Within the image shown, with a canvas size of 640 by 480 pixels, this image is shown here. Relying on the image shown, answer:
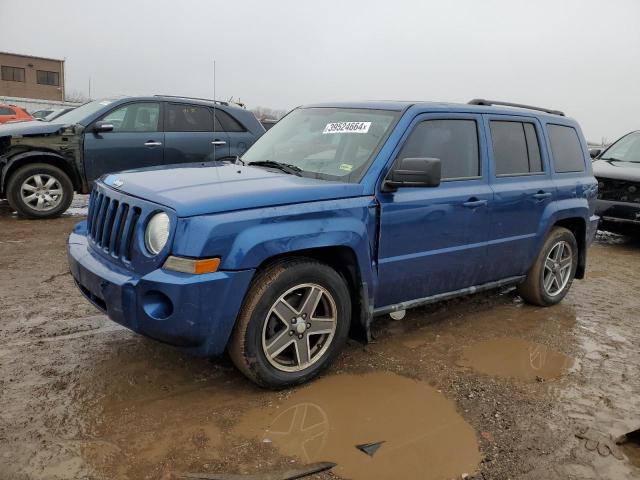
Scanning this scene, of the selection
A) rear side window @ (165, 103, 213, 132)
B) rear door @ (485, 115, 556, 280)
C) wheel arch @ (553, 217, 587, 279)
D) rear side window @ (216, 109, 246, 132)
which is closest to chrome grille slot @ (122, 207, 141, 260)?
rear door @ (485, 115, 556, 280)

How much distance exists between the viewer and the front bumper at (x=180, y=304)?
9.39 feet

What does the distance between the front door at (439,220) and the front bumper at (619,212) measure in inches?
189

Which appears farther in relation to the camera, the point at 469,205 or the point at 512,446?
the point at 469,205

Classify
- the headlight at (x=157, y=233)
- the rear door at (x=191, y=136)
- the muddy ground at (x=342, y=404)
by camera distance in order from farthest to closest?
the rear door at (x=191, y=136) → the headlight at (x=157, y=233) → the muddy ground at (x=342, y=404)

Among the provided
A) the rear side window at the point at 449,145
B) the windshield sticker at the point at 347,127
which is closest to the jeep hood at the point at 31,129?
the windshield sticker at the point at 347,127

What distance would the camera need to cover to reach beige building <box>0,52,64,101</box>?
49438mm

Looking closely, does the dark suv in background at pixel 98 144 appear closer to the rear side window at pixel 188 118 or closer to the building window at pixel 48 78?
the rear side window at pixel 188 118

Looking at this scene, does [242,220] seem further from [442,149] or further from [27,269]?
[27,269]

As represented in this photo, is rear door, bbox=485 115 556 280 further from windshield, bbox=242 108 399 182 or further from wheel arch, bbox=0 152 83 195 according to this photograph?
wheel arch, bbox=0 152 83 195

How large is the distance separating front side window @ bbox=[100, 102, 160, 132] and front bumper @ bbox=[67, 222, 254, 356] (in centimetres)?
547

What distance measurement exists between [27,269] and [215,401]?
3313mm

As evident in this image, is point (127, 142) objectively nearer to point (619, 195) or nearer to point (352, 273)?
point (352, 273)

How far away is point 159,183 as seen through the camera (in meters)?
3.34

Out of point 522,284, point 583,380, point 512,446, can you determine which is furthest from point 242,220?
point 522,284
